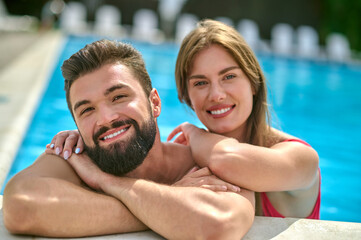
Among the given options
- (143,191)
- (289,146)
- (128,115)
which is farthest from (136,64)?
(289,146)

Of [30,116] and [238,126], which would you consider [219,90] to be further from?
[30,116]

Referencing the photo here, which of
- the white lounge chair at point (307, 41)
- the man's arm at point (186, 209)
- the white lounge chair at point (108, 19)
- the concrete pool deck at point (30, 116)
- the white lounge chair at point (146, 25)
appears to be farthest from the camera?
the white lounge chair at point (108, 19)

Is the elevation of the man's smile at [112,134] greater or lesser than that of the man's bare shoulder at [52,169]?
greater

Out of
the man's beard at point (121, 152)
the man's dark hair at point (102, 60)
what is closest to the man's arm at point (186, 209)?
the man's beard at point (121, 152)

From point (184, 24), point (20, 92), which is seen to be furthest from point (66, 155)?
point (184, 24)

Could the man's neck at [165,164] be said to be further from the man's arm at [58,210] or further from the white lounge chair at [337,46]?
the white lounge chair at [337,46]

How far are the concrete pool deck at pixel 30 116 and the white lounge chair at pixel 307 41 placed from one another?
10.2 m

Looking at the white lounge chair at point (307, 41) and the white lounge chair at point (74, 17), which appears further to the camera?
the white lounge chair at point (74, 17)

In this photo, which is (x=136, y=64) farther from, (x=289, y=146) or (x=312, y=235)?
(x=312, y=235)

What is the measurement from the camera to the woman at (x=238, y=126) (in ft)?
7.25

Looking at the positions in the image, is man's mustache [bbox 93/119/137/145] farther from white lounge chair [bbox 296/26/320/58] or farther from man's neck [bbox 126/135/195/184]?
white lounge chair [bbox 296/26/320/58]

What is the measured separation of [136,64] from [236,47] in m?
0.70

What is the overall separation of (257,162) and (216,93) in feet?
1.96

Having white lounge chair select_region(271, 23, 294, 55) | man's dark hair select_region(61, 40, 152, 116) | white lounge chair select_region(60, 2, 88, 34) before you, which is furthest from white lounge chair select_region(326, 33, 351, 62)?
man's dark hair select_region(61, 40, 152, 116)
